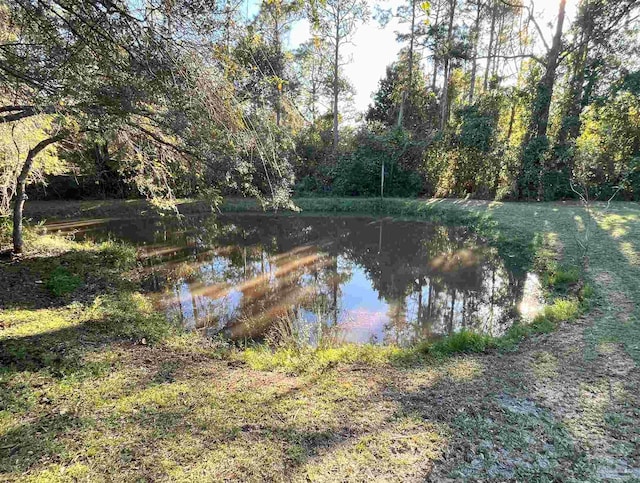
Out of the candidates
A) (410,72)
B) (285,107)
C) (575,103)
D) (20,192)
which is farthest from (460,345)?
(410,72)

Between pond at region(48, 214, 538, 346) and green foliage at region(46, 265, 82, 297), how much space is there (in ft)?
3.64

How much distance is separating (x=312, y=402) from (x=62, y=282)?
14.5 ft

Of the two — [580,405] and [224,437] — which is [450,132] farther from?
[224,437]

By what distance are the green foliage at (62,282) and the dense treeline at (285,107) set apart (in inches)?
47.5

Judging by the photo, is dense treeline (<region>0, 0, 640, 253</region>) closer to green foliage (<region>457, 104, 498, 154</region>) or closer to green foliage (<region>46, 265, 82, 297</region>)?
green foliage (<region>457, 104, 498, 154</region>)

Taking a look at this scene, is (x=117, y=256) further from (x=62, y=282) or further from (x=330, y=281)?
(x=330, y=281)

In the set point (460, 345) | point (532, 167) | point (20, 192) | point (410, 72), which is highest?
point (410, 72)

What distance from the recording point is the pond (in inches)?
188

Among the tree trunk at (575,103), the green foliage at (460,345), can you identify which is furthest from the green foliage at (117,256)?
the tree trunk at (575,103)

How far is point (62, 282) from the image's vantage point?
502 centimetres

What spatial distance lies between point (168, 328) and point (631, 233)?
8.37m

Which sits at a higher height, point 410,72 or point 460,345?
point 410,72

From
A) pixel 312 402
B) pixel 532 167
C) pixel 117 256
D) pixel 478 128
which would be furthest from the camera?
pixel 478 128

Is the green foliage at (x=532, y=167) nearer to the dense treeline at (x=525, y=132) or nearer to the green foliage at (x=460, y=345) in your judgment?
the dense treeline at (x=525, y=132)
